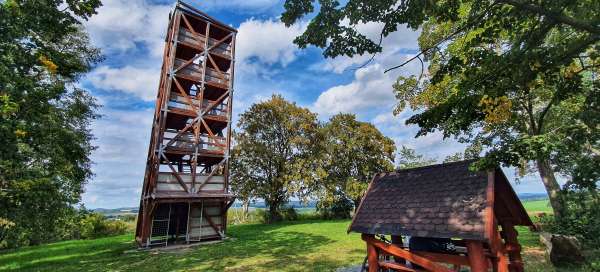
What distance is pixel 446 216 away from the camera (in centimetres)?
642

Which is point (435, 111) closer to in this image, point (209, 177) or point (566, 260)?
point (566, 260)

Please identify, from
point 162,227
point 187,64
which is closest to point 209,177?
point 162,227

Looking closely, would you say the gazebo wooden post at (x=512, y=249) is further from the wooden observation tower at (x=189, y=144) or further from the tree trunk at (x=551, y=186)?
the wooden observation tower at (x=189, y=144)

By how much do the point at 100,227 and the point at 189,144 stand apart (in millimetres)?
12437

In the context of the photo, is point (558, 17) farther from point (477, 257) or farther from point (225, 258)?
point (225, 258)

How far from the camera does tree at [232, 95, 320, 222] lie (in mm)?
29109

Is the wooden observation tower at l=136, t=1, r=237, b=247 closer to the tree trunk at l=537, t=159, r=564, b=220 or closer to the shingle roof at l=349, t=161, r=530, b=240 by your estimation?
the shingle roof at l=349, t=161, r=530, b=240

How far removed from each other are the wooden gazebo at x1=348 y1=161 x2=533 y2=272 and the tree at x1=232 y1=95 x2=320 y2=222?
2100cm

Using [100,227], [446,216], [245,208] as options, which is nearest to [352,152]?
[245,208]

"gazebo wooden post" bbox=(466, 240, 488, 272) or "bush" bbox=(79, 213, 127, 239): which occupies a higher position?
"gazebo wooden post" bbox=(466, 240, 488, 272)

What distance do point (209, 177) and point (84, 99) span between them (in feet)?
34.4

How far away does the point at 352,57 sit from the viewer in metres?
6.56

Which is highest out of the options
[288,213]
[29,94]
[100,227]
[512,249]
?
[29,94]

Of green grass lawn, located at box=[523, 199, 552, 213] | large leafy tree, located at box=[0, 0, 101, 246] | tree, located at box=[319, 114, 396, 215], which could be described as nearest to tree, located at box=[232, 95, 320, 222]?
tree, located at box=[319, 114, 396, 215]
